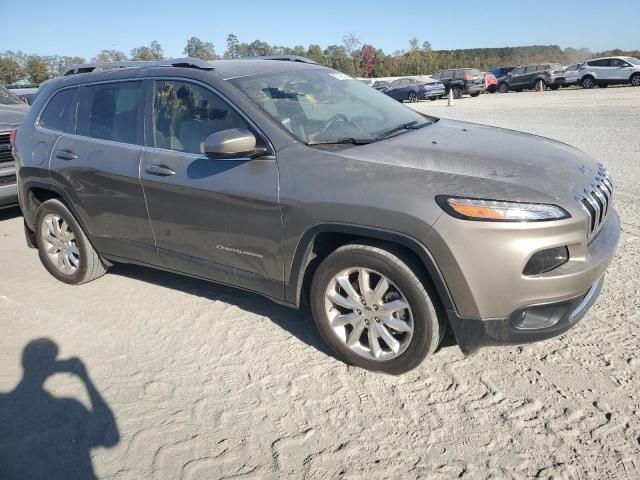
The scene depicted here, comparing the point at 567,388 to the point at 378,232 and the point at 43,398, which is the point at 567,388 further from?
the point at 43,398

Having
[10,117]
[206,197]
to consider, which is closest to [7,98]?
[10,117]

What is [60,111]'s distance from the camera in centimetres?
461

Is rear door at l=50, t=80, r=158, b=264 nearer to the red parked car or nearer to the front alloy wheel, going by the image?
the front alloy wheel

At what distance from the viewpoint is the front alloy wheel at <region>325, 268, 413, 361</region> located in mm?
2965

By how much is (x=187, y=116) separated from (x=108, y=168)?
815mm

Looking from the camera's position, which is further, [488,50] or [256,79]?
[488,50]

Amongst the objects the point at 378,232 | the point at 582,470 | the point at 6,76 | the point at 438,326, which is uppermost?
the point at 6,76

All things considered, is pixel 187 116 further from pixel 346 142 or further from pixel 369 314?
pixel 369 314

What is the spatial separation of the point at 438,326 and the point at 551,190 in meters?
0.91

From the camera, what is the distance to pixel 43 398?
3139mm

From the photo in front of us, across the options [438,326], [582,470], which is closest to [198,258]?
[438,326]

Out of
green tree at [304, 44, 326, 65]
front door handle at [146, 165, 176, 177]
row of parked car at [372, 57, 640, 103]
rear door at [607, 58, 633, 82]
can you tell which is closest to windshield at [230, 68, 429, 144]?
front door handle at [146, 165, 176, 177]

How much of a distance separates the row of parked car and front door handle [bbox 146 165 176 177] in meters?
27.3

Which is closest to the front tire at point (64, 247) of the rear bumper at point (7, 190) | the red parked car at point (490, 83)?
the rear bumper at point (7, 190)
